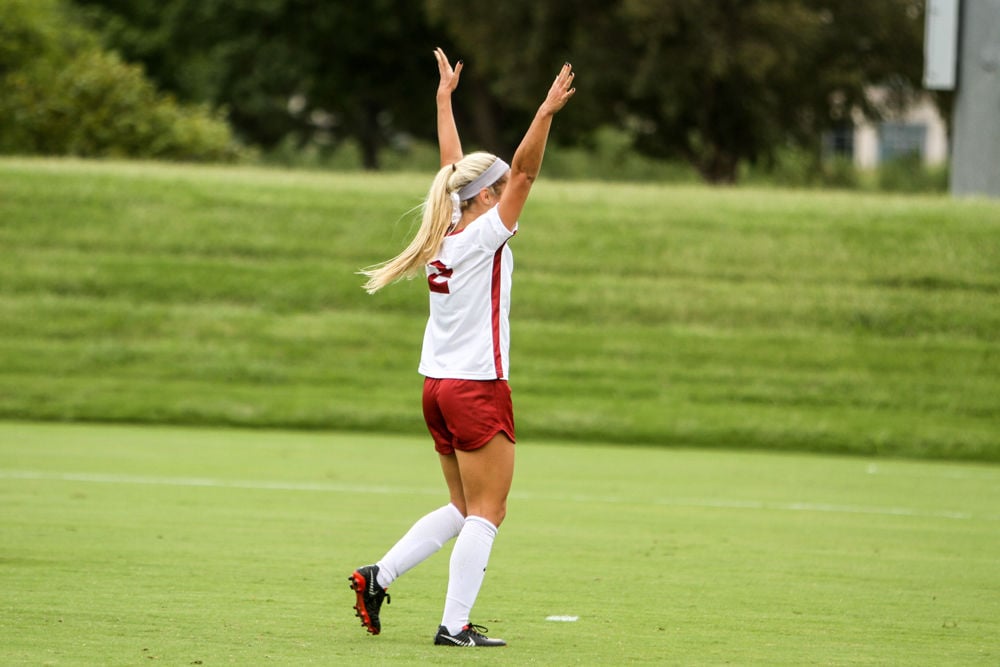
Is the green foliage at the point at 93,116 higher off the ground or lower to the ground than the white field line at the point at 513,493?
higher

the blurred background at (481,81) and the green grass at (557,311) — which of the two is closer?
the green grass at (557,311)

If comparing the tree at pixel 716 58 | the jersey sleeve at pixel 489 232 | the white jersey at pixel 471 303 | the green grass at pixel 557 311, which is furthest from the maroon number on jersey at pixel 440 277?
the tree at pixel 716 58

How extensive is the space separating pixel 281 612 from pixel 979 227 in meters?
18.9

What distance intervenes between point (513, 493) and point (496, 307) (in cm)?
628

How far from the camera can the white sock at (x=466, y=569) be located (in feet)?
20.1

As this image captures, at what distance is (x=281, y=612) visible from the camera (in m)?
6.83

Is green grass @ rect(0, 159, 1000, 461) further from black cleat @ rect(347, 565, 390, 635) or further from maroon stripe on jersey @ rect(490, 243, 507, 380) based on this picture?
maroon stripe on jersey @ rect(490, 243, 507, 380)

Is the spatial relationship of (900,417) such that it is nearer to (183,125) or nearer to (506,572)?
(506,572)

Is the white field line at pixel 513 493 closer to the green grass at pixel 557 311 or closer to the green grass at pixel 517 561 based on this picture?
the green grass at pixel 517 561

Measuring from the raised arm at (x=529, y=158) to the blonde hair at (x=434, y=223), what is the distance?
0.66 ft

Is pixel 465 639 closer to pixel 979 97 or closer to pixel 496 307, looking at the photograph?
pixel 496 307

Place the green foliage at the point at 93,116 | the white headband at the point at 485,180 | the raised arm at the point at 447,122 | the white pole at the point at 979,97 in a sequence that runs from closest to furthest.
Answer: the white headband at the point at 485,180 → the raised arm at the point at 447,122 → the white pole at the point at 979,97 → the green foliage at the point at 93,116

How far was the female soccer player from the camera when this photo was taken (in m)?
6.01

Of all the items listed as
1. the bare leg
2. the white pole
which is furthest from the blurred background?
the bare leg
